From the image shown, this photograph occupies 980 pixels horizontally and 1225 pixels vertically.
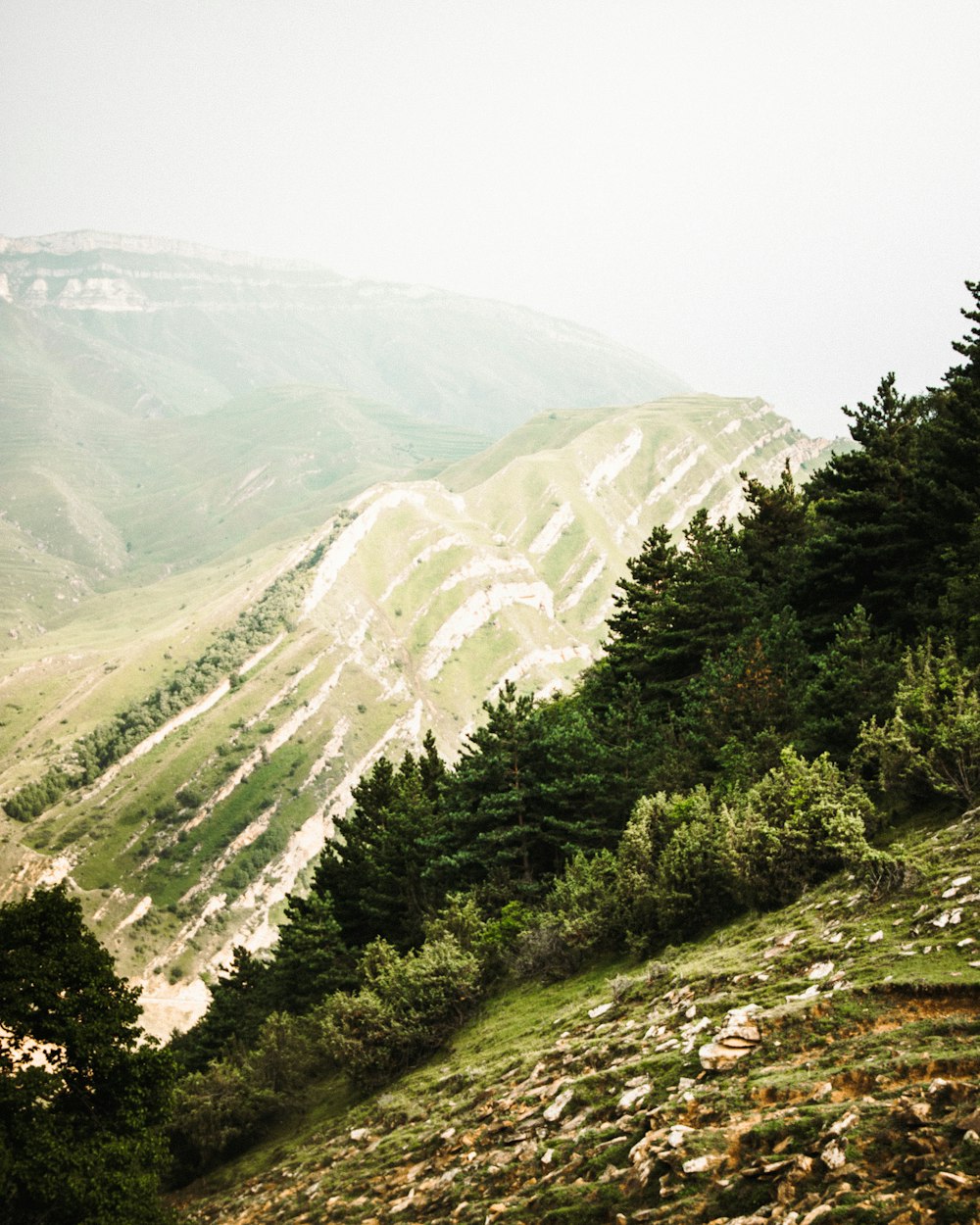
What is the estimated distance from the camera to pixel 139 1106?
16.0 m

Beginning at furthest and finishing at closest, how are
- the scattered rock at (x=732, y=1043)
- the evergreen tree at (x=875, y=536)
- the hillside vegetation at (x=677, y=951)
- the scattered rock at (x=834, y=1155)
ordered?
1. the evergreen tree at (x=875, y=536)
2. the scattered rock at (x=732, y=1043)
3. the hillside vegetation at (x=677, y=951)
4. the scattered rock at (x=834, y=1155)

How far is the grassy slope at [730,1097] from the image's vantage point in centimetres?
621

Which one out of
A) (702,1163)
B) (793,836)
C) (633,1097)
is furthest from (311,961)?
(702,1163)

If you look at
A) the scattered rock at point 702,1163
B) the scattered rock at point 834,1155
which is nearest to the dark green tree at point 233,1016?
the scattered rock at point 702,1163

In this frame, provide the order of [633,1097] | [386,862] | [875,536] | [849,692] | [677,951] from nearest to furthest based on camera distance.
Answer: [633,1097]
[677,951]
[849,692]
[875,536]
[386,862]

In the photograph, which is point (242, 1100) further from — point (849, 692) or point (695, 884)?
point (849, 692)

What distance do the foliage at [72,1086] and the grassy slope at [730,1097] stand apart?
9.71ft

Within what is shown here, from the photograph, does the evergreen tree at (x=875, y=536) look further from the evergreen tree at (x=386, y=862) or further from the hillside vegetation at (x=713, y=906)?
the evergreen tree at (x=386, y=862)

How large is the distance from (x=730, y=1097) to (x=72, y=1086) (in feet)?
45.2

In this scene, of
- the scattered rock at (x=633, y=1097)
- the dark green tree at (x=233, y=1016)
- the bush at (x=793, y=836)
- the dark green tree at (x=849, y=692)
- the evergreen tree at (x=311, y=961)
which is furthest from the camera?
the dark green tree at (x=233, y=1016)

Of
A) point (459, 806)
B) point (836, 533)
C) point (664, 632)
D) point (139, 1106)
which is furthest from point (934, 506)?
point (139, 1106)

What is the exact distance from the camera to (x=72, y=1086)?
15586mm

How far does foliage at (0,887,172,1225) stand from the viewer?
14016mm

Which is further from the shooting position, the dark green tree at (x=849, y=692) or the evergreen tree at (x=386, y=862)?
the evergreen tree at (x=386, y=862)
